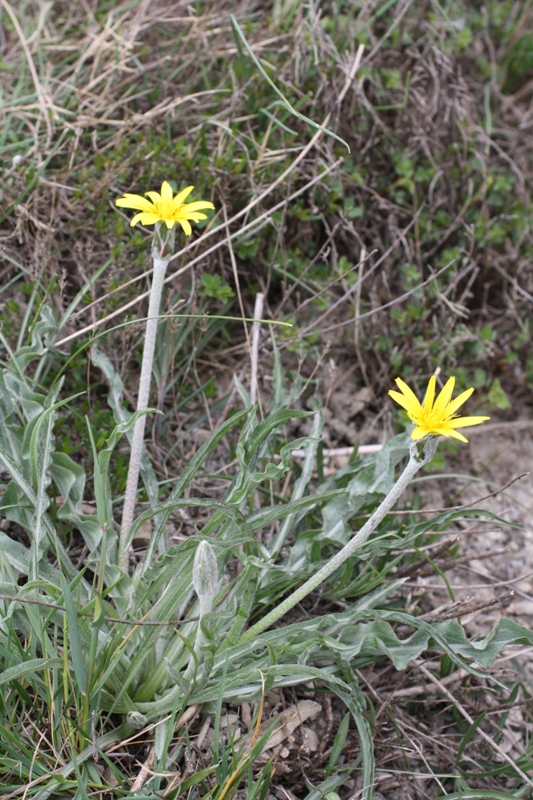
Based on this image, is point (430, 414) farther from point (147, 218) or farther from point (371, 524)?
point (147, 218)

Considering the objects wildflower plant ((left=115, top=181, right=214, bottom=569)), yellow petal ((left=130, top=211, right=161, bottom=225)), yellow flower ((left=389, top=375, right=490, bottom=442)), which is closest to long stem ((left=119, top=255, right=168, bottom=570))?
wildflower plant ((left=115, top=181, right=214, bottom=569))

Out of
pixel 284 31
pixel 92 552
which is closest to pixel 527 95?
pixel 284 31

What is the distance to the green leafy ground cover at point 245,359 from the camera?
1.89m

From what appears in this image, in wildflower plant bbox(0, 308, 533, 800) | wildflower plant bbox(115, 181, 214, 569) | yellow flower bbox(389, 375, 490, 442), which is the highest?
wildflower plant bbox(115, 181, 214, 569)

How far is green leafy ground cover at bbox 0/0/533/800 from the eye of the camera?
1.89 meters

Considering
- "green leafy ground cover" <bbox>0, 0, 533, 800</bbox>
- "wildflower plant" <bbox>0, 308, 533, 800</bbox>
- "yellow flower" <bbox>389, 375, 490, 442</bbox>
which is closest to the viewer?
"yellow flower" <bbox>389, 375, 490, 442</bbox>

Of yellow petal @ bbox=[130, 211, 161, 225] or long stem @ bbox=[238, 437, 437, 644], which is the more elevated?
yellow petal @ bbox=[130, 211, 161, 225]

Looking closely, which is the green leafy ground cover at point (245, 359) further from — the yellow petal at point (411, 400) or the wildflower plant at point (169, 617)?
the yellow petal at point (411, 400)

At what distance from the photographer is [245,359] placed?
9.57 feet

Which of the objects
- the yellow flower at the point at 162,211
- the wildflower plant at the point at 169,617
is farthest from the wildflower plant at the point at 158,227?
the wildflower plant at the point at 169,617

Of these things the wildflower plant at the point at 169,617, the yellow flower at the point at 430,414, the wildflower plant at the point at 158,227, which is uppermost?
the wildflower plant at the point at 158,227

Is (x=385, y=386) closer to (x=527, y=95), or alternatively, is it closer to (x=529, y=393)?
(x=529, y=393)

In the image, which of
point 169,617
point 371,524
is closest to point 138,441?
point 169,617

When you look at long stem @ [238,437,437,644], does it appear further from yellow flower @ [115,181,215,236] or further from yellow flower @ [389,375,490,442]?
yellow flower @ [115,181,215,236]
